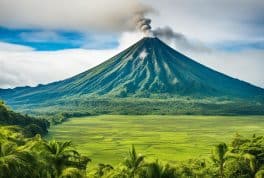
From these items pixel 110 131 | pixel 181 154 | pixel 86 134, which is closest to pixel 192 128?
pixel 110 131

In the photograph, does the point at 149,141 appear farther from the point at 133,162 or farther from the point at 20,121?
the point at 133,162

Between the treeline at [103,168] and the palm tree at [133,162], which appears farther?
the palm tree at [133,162]

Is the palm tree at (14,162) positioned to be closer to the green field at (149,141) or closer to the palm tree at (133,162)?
the palm tree at (133,162)

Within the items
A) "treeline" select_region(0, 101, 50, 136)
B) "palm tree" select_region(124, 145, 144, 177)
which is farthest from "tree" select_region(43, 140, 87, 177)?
"treeline" select_region(0, 101, 50, 136)

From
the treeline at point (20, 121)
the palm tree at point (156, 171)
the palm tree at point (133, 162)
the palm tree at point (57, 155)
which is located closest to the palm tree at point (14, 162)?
the palm tree at point (57, 155)

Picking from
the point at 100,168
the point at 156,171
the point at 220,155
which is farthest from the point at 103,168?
the point at 156,171

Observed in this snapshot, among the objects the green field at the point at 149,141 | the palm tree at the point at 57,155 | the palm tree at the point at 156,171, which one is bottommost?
the green field at the point at 149,141

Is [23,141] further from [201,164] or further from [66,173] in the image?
[201,164]
